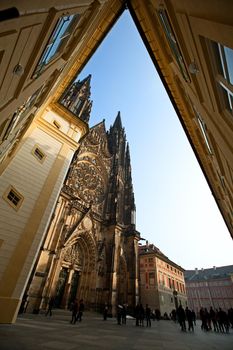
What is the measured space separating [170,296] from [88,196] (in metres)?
26.8

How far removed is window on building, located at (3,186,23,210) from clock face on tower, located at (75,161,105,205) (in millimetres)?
10655

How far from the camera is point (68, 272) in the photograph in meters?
16.9

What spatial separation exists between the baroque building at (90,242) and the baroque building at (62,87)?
538 centimetres

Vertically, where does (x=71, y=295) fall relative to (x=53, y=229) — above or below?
below

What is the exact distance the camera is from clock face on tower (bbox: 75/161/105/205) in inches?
816

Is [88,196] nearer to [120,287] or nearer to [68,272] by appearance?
[68,272]

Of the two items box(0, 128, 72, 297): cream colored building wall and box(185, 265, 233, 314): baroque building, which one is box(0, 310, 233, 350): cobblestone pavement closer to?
box(0, 128, 72, 297): cream colored building wall

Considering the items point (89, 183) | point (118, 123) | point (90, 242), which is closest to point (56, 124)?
point (89, 183)

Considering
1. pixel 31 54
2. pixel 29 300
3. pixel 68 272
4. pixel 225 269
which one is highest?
pixel 225 269

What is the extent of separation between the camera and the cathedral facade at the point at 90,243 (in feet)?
46.5

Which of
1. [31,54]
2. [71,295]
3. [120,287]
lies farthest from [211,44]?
[120,287]

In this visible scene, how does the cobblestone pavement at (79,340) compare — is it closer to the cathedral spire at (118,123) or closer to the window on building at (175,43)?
the window on building at (175,43)

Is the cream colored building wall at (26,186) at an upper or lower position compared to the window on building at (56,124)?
lower

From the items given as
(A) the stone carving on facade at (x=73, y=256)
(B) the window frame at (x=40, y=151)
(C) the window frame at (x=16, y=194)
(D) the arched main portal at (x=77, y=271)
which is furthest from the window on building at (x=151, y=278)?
(C) the window frame at (x=16, y=194)
